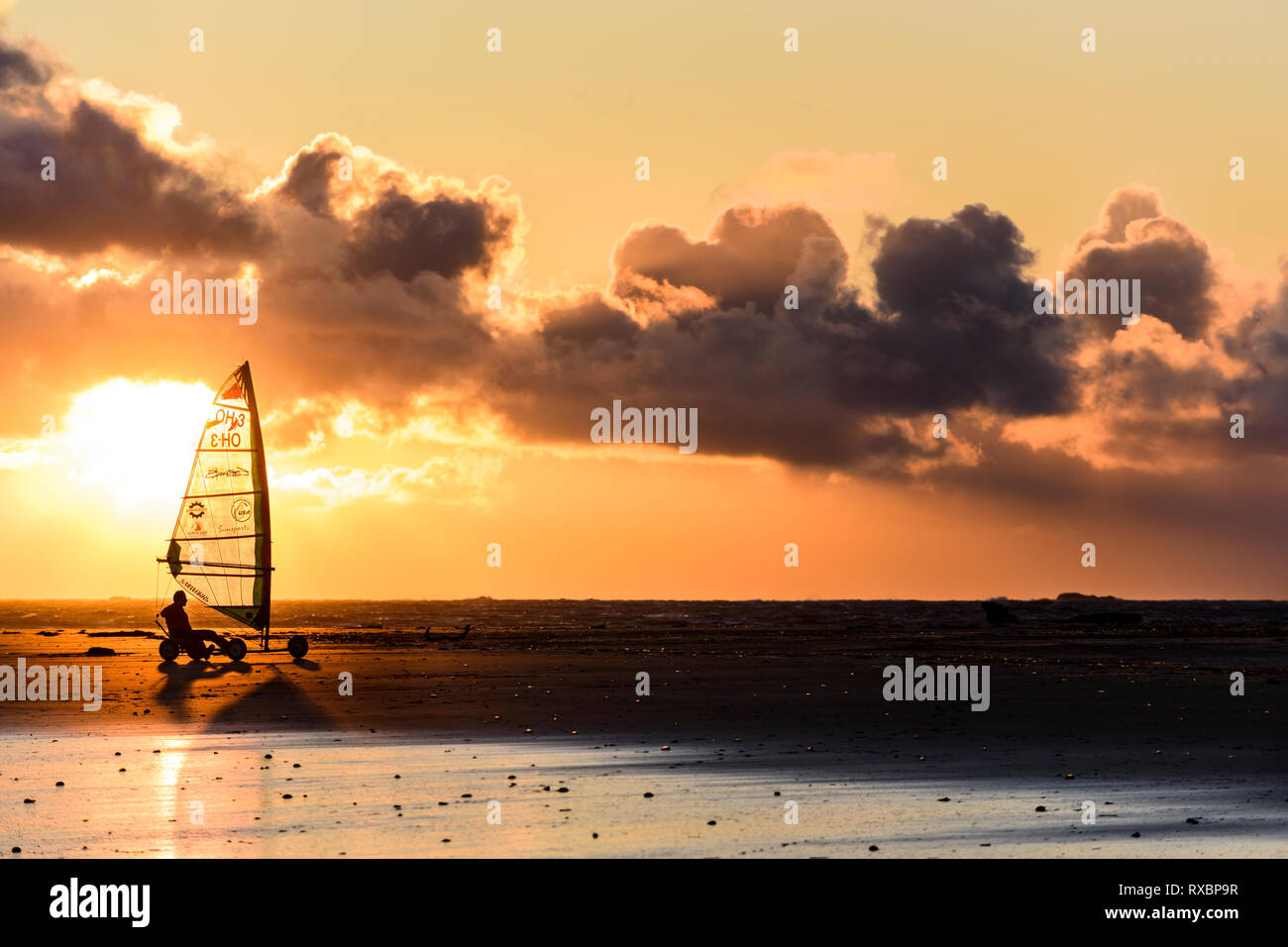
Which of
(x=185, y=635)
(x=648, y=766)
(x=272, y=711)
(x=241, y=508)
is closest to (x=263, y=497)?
(x=241, y=508)

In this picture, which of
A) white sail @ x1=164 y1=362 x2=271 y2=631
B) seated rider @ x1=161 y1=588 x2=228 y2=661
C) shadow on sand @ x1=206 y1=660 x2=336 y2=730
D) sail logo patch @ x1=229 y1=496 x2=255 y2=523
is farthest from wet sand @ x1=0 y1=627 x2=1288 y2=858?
sail logo patch @ x1=229 y1=496 x2=255 y2=523

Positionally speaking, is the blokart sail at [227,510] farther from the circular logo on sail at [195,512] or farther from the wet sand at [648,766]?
the wet sand at [648,766]

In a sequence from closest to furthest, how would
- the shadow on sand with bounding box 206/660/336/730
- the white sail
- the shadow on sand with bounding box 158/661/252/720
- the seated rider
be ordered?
the shadow on sand with bounding box 206/660/336/730 → the shadow on sand with bounding box 158/661/252/720 → the seated rider → the white sail

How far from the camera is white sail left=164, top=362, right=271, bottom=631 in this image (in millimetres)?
48344

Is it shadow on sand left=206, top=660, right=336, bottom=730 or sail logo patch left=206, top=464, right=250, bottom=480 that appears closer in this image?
shadow on sand left=206, top=660, right=336, bottom=730

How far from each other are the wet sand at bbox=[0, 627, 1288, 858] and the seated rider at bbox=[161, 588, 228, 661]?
356 centimetres

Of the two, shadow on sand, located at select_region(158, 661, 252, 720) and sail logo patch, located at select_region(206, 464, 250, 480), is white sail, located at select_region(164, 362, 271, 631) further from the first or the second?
shadow on sand, located at select_region(158, 661, 252, 720)

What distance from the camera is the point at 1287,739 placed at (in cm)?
2216

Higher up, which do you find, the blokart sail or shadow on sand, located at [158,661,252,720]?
the blokart sail

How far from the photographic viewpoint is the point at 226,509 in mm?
48688

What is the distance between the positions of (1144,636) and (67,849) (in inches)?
2539
